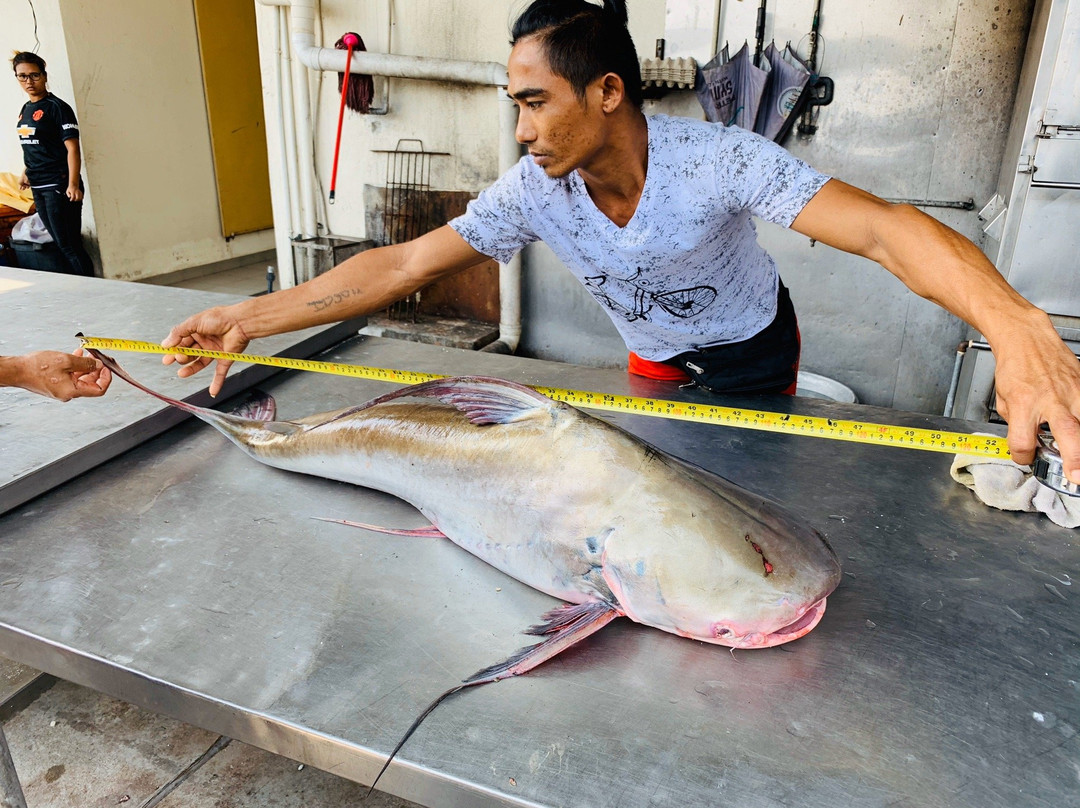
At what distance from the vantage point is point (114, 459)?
6.95ft

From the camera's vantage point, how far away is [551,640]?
53.1 inches

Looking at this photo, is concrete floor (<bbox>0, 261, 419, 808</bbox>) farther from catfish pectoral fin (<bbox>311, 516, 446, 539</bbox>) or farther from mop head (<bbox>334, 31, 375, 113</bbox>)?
mop head (<bbox>334, 31, 375, 113</bbox>)

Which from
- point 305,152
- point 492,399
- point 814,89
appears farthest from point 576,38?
point 305,152

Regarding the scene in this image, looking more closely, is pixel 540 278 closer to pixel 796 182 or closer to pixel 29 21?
pixel 796 182

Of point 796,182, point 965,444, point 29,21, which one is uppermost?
point 29,21

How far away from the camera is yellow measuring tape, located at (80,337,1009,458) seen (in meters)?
1.74

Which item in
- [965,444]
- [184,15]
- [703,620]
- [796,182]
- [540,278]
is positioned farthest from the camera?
[184,15]

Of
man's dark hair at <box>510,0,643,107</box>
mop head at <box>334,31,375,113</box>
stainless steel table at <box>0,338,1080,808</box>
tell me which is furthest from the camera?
mop head at <box>334,31,375,113</box>

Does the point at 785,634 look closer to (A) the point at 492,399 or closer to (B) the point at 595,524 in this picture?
(B) the point at 595,524

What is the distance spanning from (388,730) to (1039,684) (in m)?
1.09

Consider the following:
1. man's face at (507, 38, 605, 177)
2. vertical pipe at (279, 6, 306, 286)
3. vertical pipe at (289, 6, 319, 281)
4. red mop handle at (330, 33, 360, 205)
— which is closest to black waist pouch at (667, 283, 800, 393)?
man's face at (507, 38, 605, 177)

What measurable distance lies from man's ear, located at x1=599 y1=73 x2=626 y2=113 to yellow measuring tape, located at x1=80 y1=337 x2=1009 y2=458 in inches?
29.0

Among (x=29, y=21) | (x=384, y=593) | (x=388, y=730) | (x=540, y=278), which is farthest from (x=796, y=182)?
(x=29, y=21)

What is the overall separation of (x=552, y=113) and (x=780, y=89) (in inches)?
121
